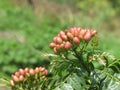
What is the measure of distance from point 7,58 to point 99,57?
339 inches

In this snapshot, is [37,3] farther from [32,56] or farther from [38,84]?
[38,84]

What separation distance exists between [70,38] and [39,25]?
12.2 m

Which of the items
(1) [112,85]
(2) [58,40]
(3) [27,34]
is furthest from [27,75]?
(3) [27,34]

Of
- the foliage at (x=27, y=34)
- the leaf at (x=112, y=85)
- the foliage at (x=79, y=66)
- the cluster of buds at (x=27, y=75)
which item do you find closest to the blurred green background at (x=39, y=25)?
the foliage at (x=27, y=34)

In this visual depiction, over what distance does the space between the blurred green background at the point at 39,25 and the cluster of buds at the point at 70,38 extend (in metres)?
4.77

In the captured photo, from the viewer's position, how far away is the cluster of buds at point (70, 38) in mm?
2266

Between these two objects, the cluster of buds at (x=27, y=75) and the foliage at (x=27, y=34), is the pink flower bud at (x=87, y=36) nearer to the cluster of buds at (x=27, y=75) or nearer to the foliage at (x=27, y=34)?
the cluster of buds at (x=27, y=75)

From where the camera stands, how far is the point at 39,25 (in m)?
14.4

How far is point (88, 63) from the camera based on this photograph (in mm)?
2314

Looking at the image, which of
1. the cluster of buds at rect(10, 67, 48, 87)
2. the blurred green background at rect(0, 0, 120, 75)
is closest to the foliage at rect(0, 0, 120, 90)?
the blurred green background at rect(0, 0, 120, 75)

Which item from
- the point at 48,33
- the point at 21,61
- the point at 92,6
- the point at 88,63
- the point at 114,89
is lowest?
the point at 114,89

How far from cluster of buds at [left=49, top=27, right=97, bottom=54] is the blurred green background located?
188 inches

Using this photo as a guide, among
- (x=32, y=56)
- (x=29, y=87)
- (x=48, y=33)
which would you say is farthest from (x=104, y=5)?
(x=29, y=87)

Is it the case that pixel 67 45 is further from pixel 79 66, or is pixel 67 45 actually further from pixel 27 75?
pixel 27 75
